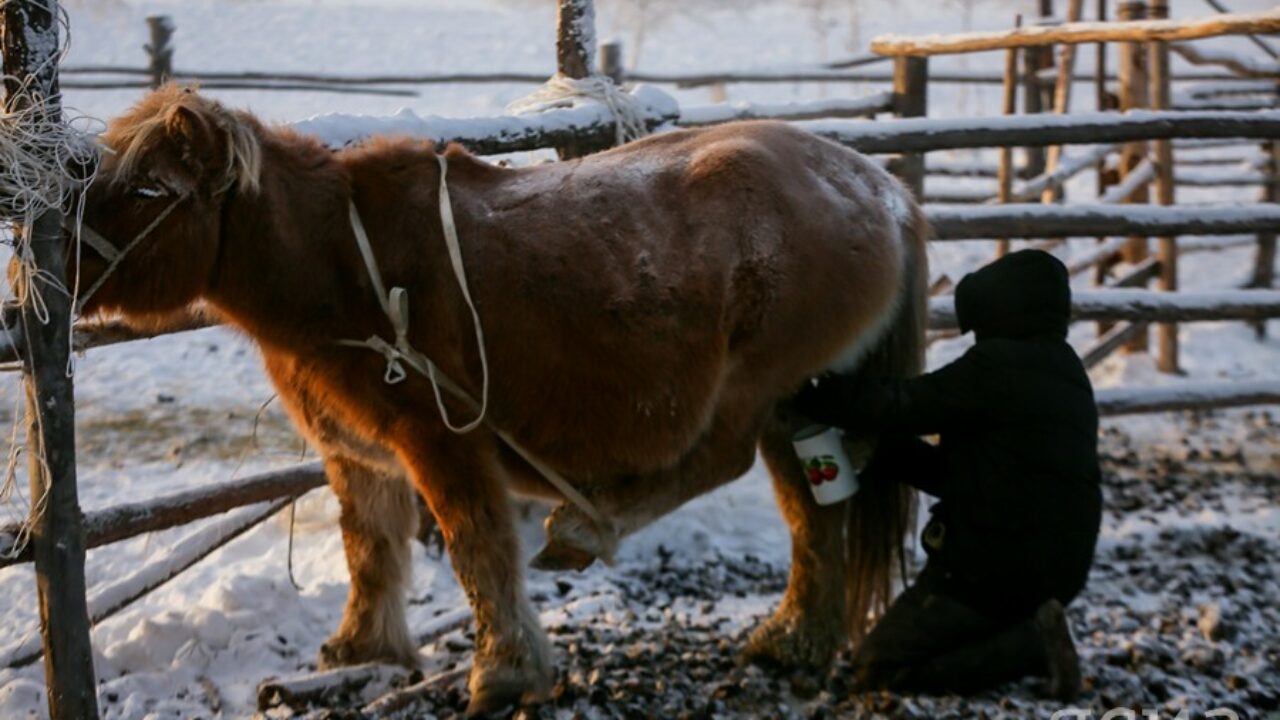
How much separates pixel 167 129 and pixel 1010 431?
241cm

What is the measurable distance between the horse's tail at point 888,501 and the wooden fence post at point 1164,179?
16.0 feet

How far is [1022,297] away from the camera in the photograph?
3525 mm

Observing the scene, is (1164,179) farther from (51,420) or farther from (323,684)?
(51,420)

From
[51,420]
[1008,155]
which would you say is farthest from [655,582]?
[1008,155]

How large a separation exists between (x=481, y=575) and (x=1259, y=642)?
8.29 feet

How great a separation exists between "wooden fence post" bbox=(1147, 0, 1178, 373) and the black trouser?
17.3 ft

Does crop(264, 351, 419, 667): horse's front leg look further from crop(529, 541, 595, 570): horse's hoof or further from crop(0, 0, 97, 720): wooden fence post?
crop(0, 0, 97, 720): wooden fence post

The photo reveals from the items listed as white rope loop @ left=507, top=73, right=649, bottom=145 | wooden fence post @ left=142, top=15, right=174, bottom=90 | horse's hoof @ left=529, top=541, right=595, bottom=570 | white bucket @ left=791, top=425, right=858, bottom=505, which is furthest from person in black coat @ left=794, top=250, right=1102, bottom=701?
wooden fence post @ left=142, top=15, right=174, bottom=90

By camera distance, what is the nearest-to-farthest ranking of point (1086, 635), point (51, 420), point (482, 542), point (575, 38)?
point (51, 420), point (482, 542), point (1086, 635), point (575, 38)

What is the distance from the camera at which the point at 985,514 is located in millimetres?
3469

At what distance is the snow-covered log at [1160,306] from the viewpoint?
5715mm

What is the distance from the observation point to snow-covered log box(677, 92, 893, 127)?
5.88m

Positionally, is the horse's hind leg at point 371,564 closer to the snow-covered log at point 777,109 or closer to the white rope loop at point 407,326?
the white rope loop at point 407,326

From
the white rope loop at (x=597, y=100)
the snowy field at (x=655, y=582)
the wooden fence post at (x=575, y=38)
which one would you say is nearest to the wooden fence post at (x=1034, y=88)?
the snowy field at (x=655, y=582)
